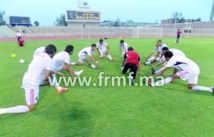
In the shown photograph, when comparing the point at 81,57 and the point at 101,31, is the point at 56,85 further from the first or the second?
the point at 101,31

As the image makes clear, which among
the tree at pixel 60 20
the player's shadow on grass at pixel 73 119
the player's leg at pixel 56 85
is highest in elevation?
the tree at pixel 60 20

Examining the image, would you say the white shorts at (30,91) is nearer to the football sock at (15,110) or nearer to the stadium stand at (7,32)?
the football sock at (15,110)

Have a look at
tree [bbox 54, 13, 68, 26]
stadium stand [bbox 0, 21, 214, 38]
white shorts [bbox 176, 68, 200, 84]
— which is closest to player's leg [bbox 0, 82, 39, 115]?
white shorts [bbox 176, 68, 200, 84]

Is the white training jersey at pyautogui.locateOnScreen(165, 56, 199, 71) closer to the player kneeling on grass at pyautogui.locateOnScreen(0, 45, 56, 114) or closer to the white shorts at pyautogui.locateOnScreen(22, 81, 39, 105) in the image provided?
the player kneeling on grass at pyautogui.locateOnScreen(0, 45, 56, 114)

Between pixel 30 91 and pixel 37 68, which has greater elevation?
pixel 37 68

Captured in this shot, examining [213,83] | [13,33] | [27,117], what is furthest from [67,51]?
[13,33]

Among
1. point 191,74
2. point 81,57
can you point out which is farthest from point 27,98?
point 81,57

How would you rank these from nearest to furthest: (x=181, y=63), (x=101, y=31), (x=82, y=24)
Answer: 1. (x=181, y=63)
2. (x=101, y=31)
3. (x=82, y=24)

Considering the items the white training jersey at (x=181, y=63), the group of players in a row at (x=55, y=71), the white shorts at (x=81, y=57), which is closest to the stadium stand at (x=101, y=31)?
the white shorts at (x=81, y=57)

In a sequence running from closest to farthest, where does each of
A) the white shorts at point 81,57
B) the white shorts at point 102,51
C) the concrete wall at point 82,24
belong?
the white shorts at point 81,57, the white shorts at point 102,51, the concrete wall at point 82,24

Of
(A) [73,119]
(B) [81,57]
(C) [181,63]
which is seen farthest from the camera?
(B) [81,57]

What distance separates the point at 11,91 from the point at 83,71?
300 centimetres

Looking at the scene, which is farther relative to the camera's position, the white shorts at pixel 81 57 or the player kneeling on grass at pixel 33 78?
the white shorts at pixel 81 57

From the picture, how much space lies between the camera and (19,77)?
6.84m
